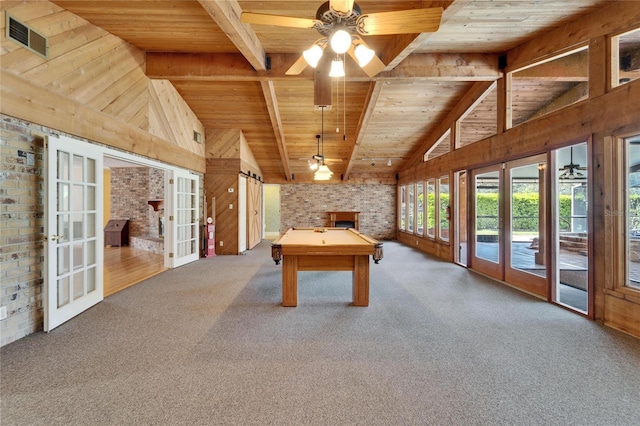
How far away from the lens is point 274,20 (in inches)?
89.0

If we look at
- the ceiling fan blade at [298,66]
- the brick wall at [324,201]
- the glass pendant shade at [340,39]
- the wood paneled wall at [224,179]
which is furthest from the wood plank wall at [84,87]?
the brick wall at [324,201]

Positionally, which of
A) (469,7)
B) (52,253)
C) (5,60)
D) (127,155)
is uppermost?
(469,7)

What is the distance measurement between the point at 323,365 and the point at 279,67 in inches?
173

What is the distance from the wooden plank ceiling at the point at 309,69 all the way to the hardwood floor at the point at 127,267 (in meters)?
3.51

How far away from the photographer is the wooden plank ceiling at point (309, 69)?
11.4 feet

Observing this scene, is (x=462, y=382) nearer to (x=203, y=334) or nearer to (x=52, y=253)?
(x=203, y=334)

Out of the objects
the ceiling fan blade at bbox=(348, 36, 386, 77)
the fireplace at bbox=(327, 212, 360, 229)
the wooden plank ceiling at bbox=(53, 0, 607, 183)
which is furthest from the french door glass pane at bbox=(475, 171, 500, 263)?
the fireplace at bbox=(327, 212, 360, 229)

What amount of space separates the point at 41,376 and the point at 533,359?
3.98 m

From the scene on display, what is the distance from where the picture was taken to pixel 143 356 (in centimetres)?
249

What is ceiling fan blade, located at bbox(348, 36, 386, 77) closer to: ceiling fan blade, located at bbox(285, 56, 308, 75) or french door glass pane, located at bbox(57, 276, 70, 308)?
ceiling fan blade, located at bbox(285, 56, 308, 75)

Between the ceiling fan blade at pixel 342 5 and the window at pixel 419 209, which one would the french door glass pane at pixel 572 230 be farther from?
the ceiling fan blade at pixel 342 5

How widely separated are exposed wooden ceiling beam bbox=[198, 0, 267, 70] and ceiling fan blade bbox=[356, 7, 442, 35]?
1.60m

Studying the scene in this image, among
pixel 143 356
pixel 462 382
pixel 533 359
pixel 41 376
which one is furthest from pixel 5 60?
pixel 533 359

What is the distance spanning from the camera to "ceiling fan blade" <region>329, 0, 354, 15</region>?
2.06m
